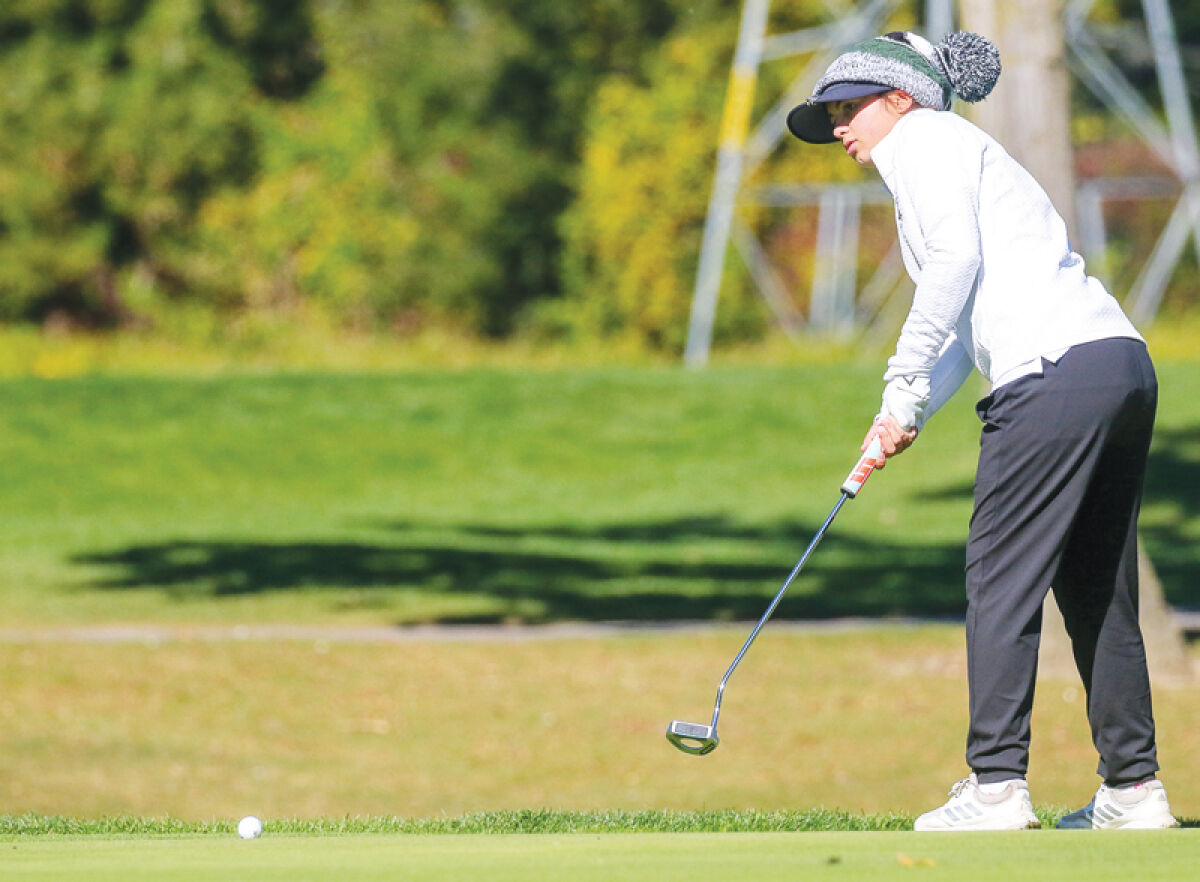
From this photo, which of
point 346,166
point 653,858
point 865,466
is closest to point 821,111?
point 865,466

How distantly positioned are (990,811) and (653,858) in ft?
3.59

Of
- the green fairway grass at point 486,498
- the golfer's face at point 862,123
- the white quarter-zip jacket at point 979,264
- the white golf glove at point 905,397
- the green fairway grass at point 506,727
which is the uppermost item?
the golfer's face at point 862,123

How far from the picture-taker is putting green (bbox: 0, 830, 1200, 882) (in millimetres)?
3555

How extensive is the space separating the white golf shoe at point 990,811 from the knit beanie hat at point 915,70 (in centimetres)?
168

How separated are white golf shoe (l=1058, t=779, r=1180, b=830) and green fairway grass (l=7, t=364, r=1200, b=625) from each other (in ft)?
24.5

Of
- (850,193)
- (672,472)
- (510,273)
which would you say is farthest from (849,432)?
(510,273)

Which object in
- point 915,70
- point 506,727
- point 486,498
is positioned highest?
point 915,70

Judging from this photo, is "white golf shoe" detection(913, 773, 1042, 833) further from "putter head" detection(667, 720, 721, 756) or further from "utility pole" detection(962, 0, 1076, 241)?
"utility pole" detection(962, 0, 1076, 241)

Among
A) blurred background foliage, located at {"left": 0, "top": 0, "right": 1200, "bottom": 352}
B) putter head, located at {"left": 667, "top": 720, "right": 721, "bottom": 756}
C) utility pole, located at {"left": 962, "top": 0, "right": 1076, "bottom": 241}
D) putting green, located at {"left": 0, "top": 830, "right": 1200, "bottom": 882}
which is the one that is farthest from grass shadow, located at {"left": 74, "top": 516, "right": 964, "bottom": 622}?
blurred background foliage, located at {"left": 0, "top": 0, "right": 1200, "bottom": 352}

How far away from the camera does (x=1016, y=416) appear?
446 cm

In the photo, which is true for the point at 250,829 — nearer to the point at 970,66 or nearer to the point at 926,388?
the point at 926,388

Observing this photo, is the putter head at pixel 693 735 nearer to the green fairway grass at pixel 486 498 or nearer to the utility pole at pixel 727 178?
the green fairway grass at pixel 486 498

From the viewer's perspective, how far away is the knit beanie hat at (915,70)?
15.2 feet

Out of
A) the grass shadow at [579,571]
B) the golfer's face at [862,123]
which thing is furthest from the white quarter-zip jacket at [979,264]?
the grass shadow at [579,571]
